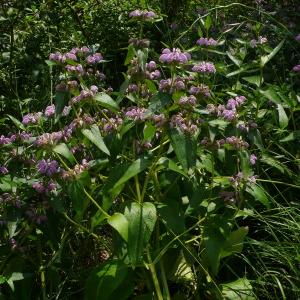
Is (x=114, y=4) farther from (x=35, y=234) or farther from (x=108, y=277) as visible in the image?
(x=108, y=277)

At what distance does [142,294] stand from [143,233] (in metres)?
0.50

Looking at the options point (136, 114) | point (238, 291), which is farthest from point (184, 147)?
point (238, 291)

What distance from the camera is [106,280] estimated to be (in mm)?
2018

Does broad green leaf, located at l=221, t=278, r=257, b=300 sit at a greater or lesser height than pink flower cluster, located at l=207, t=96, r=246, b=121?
lesser

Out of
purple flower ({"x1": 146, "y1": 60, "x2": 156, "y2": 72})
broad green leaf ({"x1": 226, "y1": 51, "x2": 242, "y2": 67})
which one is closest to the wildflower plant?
purple flower ({"x1": 146, "y1": 60, "x2": 156, "y2": 72})

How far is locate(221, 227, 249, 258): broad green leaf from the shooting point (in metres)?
2.11

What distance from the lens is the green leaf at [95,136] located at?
193cm

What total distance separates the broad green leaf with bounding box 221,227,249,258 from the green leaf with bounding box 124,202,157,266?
33 centimetres

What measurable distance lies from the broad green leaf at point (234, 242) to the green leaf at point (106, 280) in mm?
357

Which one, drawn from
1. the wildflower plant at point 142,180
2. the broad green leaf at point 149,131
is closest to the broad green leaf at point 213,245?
the wildflower plant at point 142,180

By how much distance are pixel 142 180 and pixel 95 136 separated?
1.23 feet

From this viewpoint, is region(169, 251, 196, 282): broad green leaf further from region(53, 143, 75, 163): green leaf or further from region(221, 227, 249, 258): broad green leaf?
region(53, 143, 75, 163): green leaf

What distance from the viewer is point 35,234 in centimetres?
227

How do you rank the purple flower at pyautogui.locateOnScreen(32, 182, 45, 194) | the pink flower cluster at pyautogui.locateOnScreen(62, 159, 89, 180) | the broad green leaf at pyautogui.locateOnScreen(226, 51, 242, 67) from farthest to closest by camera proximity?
1. the broad green leaf at pyautogui.locateOnScreen(226, 51, 242, 67)
2. the purple flower at pyautogui.locateOnScreen(32, 182, 45, 194)
3. the pink flower cluster at pyautogui.locateOnScreen(62, 159, 89, 180)
